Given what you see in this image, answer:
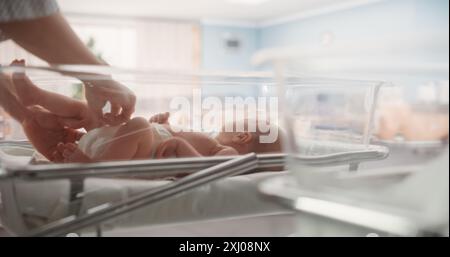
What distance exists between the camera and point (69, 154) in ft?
1.80

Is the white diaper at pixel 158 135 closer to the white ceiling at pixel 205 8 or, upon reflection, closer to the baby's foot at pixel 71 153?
the baby's foot at pixel 71 153

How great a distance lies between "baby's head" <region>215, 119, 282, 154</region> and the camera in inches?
22.7

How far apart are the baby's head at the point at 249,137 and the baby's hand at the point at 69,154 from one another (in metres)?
0.18

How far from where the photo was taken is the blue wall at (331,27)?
126 inches

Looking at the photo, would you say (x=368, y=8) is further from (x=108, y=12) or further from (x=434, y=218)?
(x=434, y=218)

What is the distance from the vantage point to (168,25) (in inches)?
192

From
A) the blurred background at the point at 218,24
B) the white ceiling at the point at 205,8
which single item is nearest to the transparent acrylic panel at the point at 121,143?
the blurred background at the point at 218,24

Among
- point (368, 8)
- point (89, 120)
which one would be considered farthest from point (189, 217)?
point (368, 8)

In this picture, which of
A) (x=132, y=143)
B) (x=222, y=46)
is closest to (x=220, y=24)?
(x=222, y=46)

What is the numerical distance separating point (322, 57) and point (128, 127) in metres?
0.25

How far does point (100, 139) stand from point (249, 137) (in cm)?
19

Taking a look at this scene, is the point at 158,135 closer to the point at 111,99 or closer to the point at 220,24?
the point at 111,99

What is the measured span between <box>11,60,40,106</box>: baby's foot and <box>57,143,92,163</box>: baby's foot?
66mm

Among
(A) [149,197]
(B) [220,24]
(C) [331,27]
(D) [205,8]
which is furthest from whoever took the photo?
(B) [220,24]
